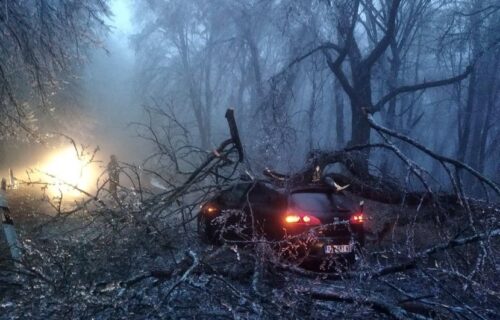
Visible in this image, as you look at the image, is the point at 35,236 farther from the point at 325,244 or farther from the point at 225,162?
the point at 325,244

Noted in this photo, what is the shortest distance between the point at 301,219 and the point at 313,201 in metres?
0.40

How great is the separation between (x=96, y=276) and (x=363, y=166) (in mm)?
5603

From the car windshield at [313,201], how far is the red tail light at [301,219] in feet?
0.41

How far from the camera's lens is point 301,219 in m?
6.63

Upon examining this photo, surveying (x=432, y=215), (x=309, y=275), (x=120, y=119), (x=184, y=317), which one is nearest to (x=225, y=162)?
(x=309, y=275)

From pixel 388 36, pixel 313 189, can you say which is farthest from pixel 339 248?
pixel 388 36

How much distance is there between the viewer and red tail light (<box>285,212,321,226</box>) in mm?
6574

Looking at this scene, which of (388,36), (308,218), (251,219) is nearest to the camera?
(308,218)

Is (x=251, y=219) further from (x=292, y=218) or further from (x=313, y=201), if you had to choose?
(x=313, y=201)

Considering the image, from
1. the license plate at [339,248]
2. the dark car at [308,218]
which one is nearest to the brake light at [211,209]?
the dark car at [308,218]

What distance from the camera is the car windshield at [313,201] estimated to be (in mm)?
6738

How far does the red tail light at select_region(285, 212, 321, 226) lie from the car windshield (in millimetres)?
125

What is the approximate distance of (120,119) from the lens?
133 feet

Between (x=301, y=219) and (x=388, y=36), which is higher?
(x=388, y=36)
